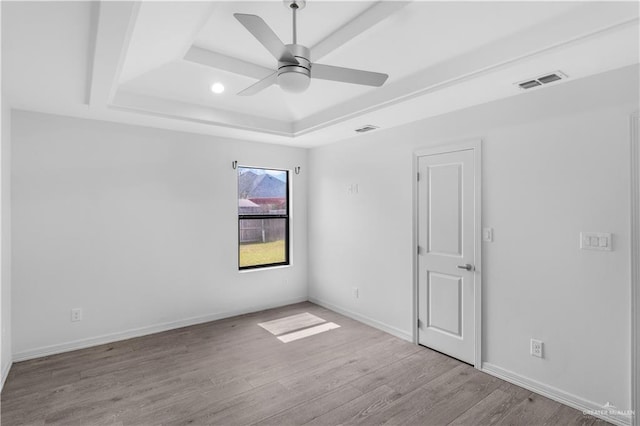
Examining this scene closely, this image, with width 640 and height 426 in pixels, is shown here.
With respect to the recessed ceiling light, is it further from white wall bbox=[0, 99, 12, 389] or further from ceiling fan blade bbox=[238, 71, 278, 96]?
white wall bbox=[0, 99, 12, 389]

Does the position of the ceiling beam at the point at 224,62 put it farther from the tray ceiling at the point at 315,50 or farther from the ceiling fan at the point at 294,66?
the ceiling fan at the point at 294,66

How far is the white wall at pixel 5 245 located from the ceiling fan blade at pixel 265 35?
251 centimetres

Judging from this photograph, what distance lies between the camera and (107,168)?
3.74 metres

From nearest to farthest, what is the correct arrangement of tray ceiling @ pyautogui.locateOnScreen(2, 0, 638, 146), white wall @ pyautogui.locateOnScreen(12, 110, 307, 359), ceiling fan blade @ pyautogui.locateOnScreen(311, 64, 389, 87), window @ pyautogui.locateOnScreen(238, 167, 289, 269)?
tray ceiling @ pyautogui.locateOnScreen(2, 0, 638, 146) < ceiling fan blade @ pyautogui.locateOnScreen(311, 64, 389, 87) < white wall @ pyautogui.locateOnScreen(12, 110, 307, 359) < window @ pyautogui.locateOnScreen(238, 167, 289, 269)

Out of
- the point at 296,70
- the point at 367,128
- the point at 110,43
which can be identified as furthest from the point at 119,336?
the point at 367,128

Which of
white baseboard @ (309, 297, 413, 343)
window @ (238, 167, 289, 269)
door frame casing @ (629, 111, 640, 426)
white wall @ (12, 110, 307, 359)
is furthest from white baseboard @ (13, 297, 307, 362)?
door frame casing @ (629, 111, 640, 426)

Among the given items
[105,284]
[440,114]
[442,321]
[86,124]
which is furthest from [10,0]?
[442,321]

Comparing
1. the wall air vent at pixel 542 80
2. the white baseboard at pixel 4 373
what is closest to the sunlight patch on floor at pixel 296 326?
the white baseboard at pixel 4 373

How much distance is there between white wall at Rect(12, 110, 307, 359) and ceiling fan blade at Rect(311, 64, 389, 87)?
8.79 feet

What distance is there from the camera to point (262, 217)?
5.05 meters

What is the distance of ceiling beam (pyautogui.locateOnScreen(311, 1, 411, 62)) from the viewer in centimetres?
218

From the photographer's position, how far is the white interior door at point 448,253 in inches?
127

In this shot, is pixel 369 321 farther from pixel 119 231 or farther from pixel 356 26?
pixel 356 26

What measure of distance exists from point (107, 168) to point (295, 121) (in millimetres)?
2216
